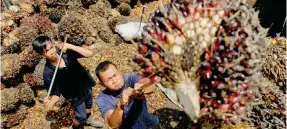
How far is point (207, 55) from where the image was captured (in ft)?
7.06

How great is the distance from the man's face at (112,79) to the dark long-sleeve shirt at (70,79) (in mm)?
1191

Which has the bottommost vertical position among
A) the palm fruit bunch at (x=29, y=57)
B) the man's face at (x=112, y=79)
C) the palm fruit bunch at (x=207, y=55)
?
the palm fruit bunch at (x=29, y=57)

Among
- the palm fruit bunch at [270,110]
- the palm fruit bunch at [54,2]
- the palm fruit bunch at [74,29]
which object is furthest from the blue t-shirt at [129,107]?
the palm fruit bunch at [54,2]

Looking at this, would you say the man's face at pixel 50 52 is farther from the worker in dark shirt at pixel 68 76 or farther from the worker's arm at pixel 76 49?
the worker's arm at pixel 76 49

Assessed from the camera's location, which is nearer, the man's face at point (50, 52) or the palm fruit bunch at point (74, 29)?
the man's face at point (50, 52)

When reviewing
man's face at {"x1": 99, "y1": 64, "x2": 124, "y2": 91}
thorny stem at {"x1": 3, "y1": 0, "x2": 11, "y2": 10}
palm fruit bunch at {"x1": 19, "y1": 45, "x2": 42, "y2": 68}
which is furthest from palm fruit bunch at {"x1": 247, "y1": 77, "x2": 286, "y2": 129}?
thorny stem at {"x1": 3, "y1": 0, "x2": 11, "y2": 10}

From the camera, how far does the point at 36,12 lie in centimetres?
767

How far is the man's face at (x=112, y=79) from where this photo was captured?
3.46 meters

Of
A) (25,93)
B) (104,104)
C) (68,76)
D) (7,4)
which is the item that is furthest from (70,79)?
(7,4)

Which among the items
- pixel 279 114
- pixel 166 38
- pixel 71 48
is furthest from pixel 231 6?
pixel 71 48

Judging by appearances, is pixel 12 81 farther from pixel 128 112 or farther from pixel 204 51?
pixel 204 51

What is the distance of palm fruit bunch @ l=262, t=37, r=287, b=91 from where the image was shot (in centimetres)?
380

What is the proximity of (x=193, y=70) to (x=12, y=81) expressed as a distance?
16.1 feet

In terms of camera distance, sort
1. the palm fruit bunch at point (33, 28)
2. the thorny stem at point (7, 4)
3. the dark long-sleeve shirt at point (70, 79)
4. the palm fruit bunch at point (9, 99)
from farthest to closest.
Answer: the thorny stem at point (7, 4) → the palm fruit bunch at point (33, 28) → the palm fruit bunch at point (9, 99) → the dark long-sleeve shirt at point (70, 79)
